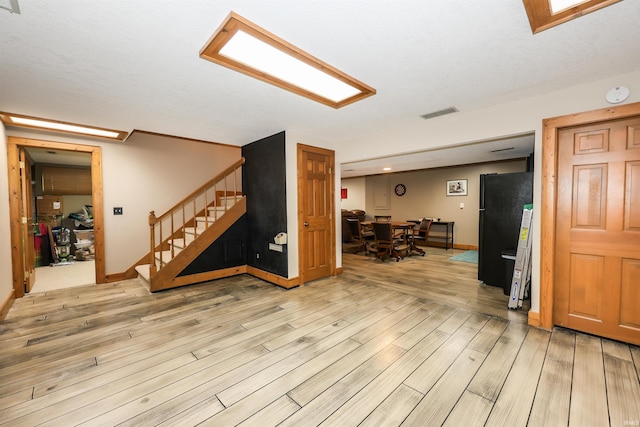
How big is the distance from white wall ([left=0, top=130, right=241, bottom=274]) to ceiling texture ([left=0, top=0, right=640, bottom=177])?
138 centimetres

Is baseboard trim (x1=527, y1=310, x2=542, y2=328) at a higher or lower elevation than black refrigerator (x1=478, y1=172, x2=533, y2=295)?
lower

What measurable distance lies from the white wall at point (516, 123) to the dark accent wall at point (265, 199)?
1.68m

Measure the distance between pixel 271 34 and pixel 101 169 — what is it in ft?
14.3

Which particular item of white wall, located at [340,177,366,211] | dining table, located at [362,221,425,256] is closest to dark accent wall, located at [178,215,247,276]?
dining table, located at [362,221,425,256]

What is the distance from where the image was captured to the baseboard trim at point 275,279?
4056 millimetres

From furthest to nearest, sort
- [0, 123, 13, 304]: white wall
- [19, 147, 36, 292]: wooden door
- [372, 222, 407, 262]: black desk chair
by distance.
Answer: [372, 222, 407, 262]: black desk chair
[19, 147, 36, 292]: wooden door
[0, 123, 13, 304]: white wall

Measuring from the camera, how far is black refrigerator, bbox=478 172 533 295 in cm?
374

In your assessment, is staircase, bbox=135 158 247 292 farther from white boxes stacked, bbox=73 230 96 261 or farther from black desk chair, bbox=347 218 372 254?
black desk chair, bbox=347 218 372 254

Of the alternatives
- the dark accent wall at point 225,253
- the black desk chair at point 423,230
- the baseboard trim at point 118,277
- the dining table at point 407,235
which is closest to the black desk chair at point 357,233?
the dining table at point 407,235

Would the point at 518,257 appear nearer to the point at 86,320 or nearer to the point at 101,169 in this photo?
the point at 86,320

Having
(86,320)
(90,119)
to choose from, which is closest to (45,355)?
(86,320)

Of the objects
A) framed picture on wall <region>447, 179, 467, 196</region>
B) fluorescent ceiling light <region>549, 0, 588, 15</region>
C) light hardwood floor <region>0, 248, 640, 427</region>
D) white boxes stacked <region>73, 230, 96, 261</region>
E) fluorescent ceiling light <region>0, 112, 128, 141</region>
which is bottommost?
light hardwood floor <region>0, 248, 640, 427</region>

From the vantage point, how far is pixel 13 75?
7.32 feet

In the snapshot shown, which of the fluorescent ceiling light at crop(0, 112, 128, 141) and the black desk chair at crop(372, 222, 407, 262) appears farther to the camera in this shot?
the black desk chair at crop(372, 222, 407, 262)
